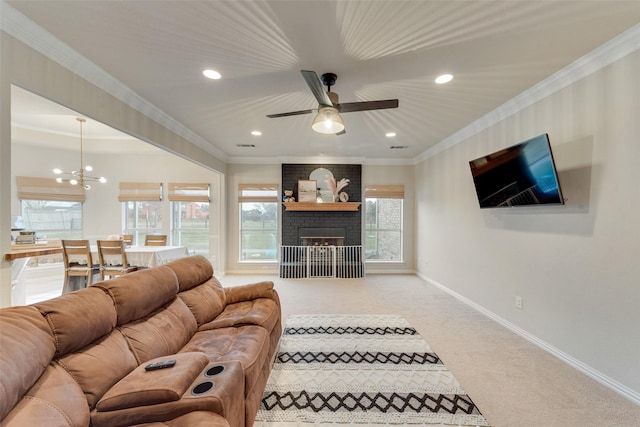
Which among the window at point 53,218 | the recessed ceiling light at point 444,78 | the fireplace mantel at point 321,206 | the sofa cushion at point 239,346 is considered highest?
the recessed ceiling light at point 444,78

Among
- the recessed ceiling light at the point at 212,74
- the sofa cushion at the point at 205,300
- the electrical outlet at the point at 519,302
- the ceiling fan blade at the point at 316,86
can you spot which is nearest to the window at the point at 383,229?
the electrical outlet at the point at 519,302

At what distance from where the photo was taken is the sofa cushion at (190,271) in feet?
7.04

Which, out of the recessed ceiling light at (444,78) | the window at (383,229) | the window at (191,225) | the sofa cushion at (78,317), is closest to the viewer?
the sofa cushion at (78,317)

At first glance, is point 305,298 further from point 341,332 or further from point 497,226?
Answer: point 497,226

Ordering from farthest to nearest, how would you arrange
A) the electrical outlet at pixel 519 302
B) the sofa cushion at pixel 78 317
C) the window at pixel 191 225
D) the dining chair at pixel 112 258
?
the window at pixel 191 225 → the dining chair at pixel 112 258 → the electrical outlet at pixel 519 302 → the sofa cushion at pixel 78 317

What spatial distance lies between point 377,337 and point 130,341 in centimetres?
224

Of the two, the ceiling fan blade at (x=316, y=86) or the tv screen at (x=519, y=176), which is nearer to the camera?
the ceiling fan blade at (x=316, y=86)

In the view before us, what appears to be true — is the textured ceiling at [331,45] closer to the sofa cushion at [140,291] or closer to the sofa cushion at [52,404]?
the sofa cushion at [140,291]

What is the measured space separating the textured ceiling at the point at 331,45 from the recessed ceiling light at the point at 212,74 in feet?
0.23

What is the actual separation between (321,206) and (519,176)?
3.54 meters

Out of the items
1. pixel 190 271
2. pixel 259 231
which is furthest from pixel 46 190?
pixel 190 271

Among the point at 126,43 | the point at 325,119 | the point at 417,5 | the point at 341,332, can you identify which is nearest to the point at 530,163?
the point at 417,5

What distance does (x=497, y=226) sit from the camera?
3160mm

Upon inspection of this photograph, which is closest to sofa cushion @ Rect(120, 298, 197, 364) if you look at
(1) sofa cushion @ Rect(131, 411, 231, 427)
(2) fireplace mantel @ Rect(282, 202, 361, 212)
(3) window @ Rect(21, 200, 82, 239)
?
(1) sofa cushion @ Rect(131, 411, 231, 427)
